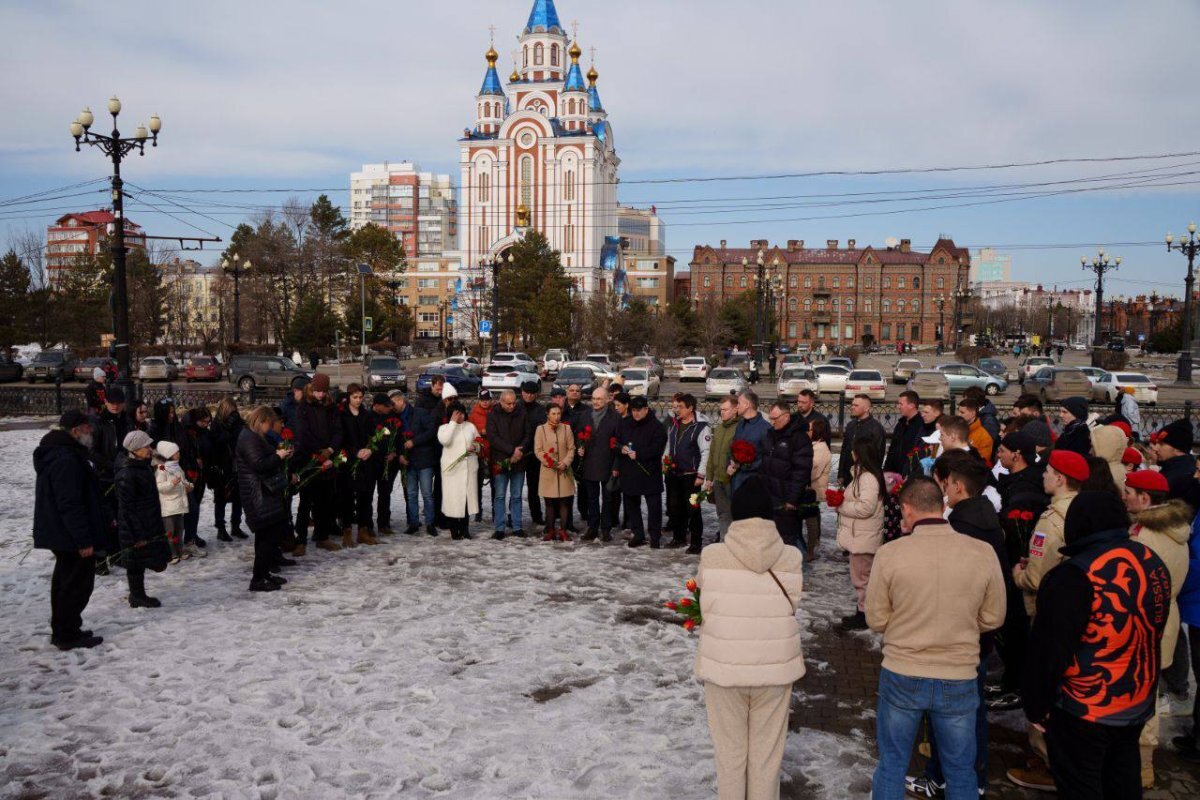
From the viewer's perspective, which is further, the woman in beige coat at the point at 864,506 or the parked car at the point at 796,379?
the parked car at the point at 796,379

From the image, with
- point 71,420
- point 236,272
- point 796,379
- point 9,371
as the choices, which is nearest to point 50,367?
point 9,371

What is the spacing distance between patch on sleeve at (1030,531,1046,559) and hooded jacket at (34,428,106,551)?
271 inches

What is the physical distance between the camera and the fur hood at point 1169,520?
4.77 meters

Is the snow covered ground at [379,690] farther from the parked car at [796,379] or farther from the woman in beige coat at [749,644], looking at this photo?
the parked car at [796,379]

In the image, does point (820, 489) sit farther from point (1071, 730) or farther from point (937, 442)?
point (1071, 730)

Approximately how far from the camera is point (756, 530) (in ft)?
12.5

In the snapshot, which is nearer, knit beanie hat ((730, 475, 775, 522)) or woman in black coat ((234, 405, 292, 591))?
knit beanie hat ((730, 475, 775, 522))

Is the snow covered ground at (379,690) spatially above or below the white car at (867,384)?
below

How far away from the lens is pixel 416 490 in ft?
35.9

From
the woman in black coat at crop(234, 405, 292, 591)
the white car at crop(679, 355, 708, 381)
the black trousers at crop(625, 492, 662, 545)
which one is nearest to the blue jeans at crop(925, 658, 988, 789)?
the black trousers at crop(625, 492, 662, 545)

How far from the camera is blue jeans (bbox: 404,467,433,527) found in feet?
35.3

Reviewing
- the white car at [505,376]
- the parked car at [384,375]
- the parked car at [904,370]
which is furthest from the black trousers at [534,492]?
the parked car at [904,370]

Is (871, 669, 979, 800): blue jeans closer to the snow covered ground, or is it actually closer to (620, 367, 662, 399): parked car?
the snow covered ground

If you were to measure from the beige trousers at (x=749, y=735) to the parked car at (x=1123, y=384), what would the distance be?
34.6 meters
